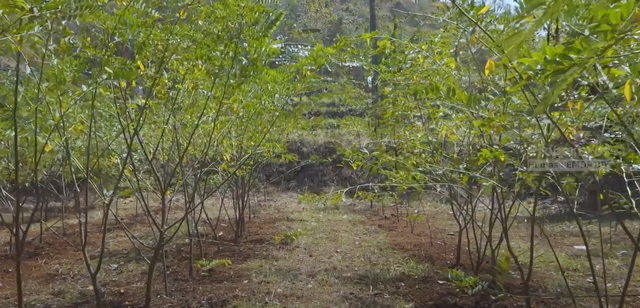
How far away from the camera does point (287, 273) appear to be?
460cm

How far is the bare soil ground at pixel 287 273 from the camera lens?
391 centimetres

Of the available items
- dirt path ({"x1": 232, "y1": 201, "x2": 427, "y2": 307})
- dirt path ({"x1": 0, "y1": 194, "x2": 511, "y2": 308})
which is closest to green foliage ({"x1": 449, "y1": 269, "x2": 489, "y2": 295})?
dirt path ({"x1": 0, "y1": 194, "x2": 511, "y2": 308})

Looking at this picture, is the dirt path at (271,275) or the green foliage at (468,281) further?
the dirt path at (271,275)

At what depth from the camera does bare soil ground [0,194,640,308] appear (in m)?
3.91

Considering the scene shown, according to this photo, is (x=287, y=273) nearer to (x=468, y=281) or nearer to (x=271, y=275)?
(x=271, y=275)

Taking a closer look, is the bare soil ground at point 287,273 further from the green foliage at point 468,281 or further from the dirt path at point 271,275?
the green foliage at point 468,281

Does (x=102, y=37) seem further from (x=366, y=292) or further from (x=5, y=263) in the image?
(x=5, y=263)

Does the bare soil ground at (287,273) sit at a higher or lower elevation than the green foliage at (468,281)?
lower

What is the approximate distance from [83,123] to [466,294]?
2770mm

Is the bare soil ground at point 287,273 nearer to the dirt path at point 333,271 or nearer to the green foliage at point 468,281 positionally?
the dirt path at point 333,271

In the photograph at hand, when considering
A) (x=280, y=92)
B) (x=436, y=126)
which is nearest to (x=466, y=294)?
(x=436, y=126)

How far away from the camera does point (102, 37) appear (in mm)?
2738

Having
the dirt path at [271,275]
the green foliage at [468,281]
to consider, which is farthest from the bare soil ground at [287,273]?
the green foliage at [468,281]

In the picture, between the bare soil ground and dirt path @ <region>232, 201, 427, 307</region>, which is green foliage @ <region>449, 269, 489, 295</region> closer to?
the bare soil ground
